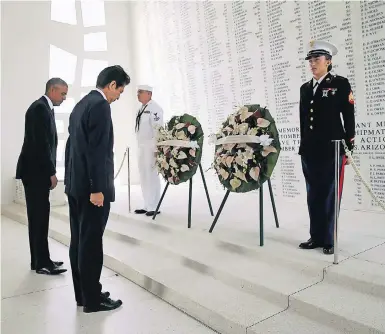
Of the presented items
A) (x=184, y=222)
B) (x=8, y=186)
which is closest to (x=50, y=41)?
(x=8, y=186)

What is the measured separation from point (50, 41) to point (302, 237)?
5820 mm

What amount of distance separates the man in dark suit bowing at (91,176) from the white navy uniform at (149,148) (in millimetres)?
1998

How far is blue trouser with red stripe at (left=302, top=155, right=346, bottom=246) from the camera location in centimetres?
280

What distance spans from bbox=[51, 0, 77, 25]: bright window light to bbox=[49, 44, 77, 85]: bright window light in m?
0.55

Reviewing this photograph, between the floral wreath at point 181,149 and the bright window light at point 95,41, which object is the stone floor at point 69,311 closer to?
the floral wreath at point 181,149

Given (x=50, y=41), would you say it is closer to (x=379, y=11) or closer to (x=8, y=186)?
(x=8, y=186)

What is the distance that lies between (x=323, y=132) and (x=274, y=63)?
2.16 meters

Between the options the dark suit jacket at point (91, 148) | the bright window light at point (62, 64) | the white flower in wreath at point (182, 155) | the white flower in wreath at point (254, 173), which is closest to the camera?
the dark suit jacket at point (91, 148)

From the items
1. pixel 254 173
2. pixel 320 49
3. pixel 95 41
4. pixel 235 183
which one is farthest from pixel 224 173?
pixel 95 41

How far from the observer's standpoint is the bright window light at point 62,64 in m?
7.16

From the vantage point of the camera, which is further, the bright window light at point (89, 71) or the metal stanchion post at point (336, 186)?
the bright window light at point (89, 71)

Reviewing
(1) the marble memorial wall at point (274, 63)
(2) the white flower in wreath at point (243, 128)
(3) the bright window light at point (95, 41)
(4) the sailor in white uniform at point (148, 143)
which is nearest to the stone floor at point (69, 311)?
(4) the sailor in white uniform at point (148, 143)

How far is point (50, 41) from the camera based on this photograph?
707cm

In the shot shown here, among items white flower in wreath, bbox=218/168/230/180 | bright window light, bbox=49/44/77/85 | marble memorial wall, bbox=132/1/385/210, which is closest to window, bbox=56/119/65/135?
bright window light, bbox=49/44/77/85
